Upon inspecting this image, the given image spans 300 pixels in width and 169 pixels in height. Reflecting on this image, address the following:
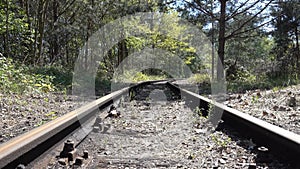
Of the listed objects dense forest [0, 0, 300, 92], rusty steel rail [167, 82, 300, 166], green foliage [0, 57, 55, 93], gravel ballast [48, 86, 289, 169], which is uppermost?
dense forest [0, 0, 300, 92]

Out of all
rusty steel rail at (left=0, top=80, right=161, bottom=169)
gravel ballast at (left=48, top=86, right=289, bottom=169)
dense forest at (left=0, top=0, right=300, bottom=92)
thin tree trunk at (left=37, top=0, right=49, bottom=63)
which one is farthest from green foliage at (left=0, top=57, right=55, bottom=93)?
thin tree trunk at (left=37, top=0, right=49, bottom=63)

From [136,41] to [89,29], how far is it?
20.6ft

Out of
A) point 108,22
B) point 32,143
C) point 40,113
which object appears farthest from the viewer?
point 108,22

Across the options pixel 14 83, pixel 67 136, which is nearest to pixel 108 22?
pixel 14 83

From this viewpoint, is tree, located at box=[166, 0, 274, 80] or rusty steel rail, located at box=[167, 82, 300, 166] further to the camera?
tree, located at box=[166, 0, 274, 80]

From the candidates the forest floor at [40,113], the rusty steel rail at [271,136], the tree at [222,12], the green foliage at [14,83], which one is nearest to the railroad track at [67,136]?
the rusty steel rail at [271,136]

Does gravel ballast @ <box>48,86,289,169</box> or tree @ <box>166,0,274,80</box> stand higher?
tree @ <box>166,0,274,80</box>

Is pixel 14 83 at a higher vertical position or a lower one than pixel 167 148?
higher

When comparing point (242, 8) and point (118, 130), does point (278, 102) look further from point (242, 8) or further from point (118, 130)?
point (242, 8)

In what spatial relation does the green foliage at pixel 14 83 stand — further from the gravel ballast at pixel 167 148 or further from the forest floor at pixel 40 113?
the gravel ballast at pixel 167 148

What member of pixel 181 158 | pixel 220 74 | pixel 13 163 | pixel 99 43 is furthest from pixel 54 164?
pixel 99 43

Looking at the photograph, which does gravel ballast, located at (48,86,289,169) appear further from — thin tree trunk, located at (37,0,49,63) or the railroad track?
thin tree trunk, located at (37,0,49,63)

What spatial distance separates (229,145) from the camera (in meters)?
2.30

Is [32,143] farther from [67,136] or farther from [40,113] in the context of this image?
[40,113]
